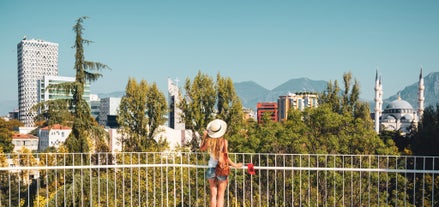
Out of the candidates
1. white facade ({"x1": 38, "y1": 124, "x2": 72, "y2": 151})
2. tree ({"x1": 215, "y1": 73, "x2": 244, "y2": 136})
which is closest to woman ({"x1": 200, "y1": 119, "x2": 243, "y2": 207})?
tree ({"x1": 215, "y1": 73, "x2": 244, "y2": 136})

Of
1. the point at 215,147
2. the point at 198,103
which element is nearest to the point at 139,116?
the point at 198,103

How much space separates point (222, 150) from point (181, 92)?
2156cm

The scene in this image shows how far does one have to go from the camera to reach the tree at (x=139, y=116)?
26125 millimetres

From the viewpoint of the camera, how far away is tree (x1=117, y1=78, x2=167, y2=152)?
26.1m

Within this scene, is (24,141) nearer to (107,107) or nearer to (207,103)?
(207,103)

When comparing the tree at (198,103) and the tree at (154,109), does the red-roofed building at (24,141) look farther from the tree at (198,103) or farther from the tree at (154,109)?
the tree at (198,103)

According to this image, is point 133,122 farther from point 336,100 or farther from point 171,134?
point 171,134

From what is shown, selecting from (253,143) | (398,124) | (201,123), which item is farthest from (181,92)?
(398,124)

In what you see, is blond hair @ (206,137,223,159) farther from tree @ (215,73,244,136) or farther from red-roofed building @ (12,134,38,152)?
red-roofed building @ (12,134,38,152)

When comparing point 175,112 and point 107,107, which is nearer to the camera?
point 175,112

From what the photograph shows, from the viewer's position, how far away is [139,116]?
87.2 ft

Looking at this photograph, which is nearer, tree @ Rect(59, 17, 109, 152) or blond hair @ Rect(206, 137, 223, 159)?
blond hair @ Rect(206, 137, 223, 159)

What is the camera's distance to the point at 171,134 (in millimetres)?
56281

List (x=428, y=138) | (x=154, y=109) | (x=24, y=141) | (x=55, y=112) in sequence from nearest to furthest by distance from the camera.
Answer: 1. (x=55, y=112)
2. (x=428, y=138)
3. (x=154, y=109)
4. (x=24, y=141)
